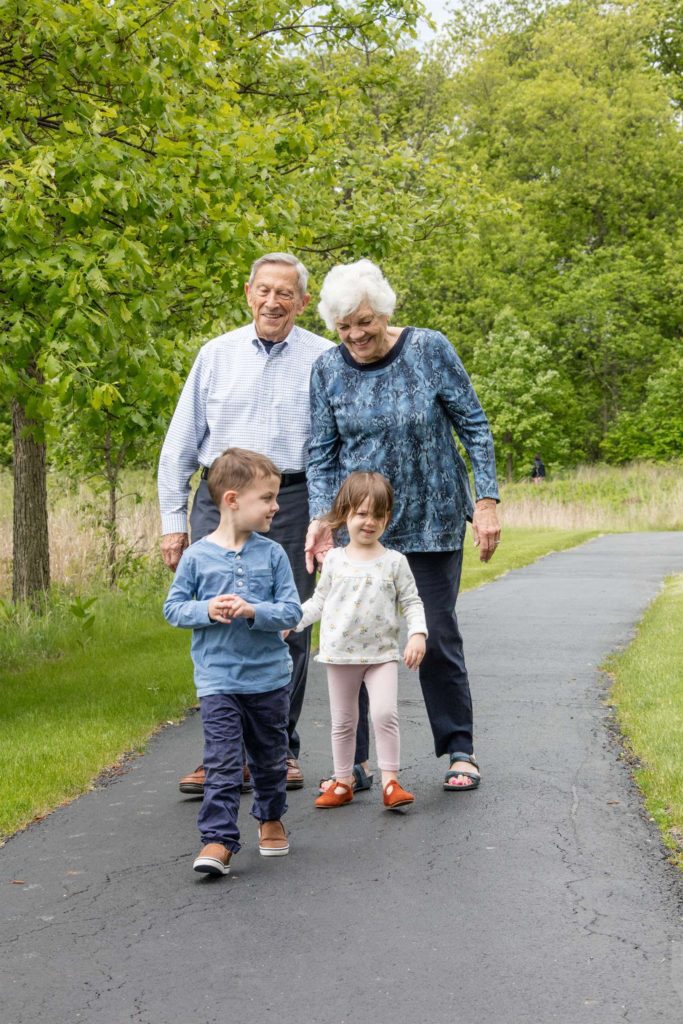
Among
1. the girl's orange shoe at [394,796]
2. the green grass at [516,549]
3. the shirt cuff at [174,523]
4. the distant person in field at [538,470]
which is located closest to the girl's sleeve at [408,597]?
the girl's orange shoe at [394,796]

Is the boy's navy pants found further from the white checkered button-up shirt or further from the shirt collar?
the shirt collar

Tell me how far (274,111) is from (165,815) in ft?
35.0

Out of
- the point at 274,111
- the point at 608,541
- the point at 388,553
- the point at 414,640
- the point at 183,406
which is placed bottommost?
the point at 608,541

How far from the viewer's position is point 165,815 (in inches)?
223

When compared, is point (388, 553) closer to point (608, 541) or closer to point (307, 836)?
point (307, 836)

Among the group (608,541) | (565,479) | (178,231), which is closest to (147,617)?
(178,231)

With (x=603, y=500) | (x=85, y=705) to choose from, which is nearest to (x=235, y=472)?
(x=85, y=705)

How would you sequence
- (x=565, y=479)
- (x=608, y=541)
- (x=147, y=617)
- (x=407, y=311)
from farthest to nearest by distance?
(x=565, y=479) < (x=407, y=311) < (x=608, y=541) < (x=147, y=617)

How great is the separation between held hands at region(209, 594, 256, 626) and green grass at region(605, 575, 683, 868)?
1788 mm

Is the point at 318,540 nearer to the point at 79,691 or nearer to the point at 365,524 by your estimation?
the point at 365,524

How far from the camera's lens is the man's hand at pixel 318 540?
557cm

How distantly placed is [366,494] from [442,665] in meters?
0.94

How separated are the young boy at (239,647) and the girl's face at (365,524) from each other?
1.67 feet

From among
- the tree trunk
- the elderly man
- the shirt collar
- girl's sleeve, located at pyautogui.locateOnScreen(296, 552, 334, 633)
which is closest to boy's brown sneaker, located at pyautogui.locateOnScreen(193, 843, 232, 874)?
girl's sleeve, located at pyautogui.locateOnScreen(296, 552, 334, 633)
